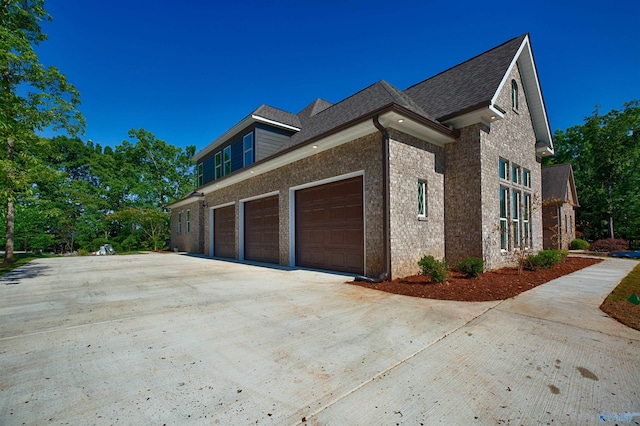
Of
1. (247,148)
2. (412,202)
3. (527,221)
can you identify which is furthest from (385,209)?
(247,148)

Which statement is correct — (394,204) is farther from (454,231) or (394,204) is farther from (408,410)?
(408,410)

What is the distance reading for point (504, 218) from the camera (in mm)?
9133

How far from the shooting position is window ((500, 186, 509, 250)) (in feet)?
29.6

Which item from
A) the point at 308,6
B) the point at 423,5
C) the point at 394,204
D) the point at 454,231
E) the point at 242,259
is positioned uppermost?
the point at 308,6

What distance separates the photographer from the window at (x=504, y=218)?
903cm

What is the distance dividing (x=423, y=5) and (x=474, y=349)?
33.0 feet

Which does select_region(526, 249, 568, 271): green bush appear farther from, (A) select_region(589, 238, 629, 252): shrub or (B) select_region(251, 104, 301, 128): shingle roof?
(A) select_region(589, 238, 629, 252): shrub

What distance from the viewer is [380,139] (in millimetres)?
7375

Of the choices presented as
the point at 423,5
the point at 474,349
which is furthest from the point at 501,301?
the point at 423,5

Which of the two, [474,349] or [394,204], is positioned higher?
[394,204]

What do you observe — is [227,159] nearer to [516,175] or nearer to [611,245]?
[516,175]

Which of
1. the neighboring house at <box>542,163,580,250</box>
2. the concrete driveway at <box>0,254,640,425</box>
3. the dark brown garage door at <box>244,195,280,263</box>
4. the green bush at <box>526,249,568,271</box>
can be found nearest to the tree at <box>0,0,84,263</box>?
the concrete driveway at <box>0,254,640,425</box>

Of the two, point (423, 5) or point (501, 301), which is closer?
point (501, 301)

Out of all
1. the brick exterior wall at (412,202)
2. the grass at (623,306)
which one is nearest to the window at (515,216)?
the brick exterior wall at (412,202)
